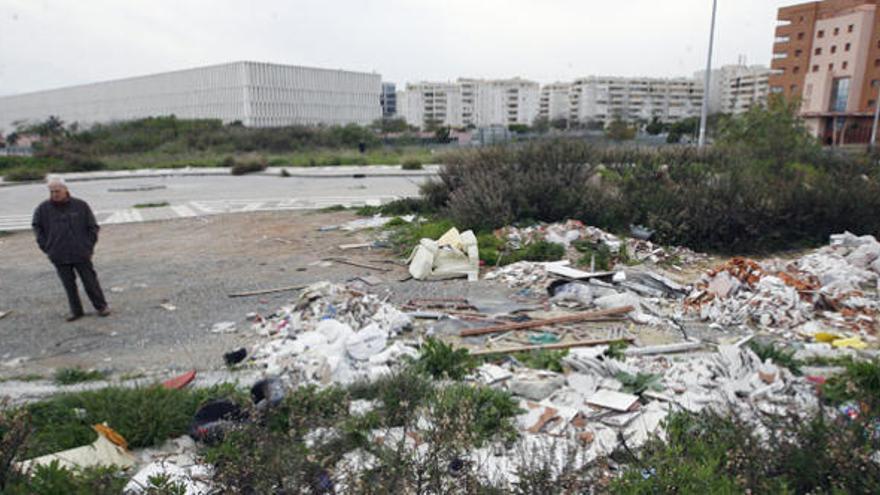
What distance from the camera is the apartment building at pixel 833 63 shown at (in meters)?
50.2

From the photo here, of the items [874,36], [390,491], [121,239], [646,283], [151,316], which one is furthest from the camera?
[874,36]

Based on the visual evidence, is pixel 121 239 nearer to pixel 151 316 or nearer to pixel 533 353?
pixel 151 316

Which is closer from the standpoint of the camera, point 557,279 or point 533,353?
point 533,353

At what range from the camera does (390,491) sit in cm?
268

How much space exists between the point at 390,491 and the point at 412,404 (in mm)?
1308

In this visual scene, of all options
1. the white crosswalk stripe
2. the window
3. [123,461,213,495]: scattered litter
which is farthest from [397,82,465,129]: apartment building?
[123,461,213,495]: scattered litter

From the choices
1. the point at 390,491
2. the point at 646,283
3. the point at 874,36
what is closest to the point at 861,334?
the point at 646,283

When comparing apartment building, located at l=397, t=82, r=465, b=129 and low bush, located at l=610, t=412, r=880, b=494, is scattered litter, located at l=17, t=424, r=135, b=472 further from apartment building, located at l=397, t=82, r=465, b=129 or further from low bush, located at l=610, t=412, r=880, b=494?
apartment building, located at l=397, t=82, r=465, b=129

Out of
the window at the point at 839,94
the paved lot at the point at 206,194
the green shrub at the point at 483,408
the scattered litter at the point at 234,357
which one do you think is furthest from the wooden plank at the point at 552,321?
the window at the point at 839,94

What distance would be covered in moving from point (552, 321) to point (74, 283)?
5850 mm

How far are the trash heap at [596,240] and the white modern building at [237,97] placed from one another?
6875 cm

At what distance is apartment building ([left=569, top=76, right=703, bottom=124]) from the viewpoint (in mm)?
114812

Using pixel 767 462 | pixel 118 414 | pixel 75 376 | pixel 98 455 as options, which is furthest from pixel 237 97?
pixel 767 462

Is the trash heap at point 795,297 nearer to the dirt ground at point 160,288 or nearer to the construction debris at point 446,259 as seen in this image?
the construction debris at point 446,259
